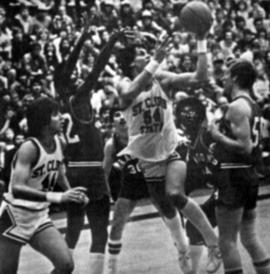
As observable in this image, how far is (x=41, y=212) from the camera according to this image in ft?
25.5

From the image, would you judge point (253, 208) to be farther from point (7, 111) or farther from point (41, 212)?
point (7, 111)

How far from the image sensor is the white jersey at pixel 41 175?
7703 mm

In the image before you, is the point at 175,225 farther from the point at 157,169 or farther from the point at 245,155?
the point at 245,155

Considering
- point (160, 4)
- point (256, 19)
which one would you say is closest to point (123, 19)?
point (160, 4)

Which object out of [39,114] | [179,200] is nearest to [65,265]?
[39,114]

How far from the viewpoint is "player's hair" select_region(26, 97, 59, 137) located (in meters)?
7.67

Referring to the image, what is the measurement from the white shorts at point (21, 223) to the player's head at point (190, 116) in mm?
6359

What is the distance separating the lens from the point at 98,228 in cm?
931

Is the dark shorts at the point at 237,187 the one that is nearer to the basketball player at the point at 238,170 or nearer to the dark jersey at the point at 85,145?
the basketball player at the point at 238,170

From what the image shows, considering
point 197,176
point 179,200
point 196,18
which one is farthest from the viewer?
point 197,176

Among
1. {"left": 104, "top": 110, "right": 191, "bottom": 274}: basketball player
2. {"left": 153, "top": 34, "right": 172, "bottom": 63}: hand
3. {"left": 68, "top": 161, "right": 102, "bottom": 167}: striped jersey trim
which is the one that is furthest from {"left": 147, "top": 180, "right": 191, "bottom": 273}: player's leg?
{"left": 153, "top": 34, "right": 172, "bottom": 63}: hand

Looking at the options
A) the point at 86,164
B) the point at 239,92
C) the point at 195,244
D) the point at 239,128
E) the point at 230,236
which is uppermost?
the point at 239,92

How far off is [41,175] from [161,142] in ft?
6.51

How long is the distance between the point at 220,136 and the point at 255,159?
390 mm
